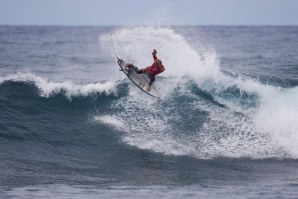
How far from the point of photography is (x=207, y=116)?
20422 millimetres

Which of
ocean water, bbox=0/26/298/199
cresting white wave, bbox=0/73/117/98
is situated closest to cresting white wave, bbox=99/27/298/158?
ocean water, bbox=0/26/298/199

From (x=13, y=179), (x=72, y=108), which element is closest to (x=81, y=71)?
(x=72, y=108)

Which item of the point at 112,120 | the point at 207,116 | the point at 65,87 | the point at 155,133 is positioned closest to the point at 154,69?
the point at 155,133

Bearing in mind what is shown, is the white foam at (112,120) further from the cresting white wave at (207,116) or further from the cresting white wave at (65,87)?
the cresting white wave at (65,87)

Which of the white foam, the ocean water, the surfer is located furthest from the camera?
the white foam

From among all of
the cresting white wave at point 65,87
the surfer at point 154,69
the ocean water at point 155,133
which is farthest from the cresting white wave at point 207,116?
the surfer at point 154,69

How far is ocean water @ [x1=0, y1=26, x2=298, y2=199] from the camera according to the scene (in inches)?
550

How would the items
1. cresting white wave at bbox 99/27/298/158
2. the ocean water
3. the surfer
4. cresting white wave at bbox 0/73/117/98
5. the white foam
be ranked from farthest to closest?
cresting white wave at bbox 0/73/117/98, the white foam, the surfer, cresting white wave at bbox 99/27/298/158, the ocean water

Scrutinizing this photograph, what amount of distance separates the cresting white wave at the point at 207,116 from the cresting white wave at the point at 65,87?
134 cm

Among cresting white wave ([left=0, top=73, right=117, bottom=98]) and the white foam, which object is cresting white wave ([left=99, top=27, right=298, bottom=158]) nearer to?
the white foam

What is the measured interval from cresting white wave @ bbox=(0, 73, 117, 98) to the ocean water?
0.15 feet

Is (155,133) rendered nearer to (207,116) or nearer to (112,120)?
(112,120)

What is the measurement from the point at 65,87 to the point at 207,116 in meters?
6.57

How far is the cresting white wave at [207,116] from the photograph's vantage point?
1788 centimetres
